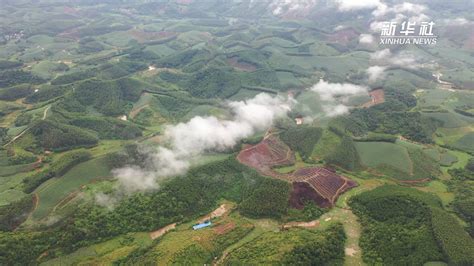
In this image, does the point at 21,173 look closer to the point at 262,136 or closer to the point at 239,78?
the point at 262,136

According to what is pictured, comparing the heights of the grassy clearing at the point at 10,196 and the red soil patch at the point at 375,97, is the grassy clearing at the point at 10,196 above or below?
below

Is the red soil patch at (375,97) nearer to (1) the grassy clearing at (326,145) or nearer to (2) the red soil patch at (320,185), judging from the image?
(1) the grassy clearing at (326,145)

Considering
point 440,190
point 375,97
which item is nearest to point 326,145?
point 440,190

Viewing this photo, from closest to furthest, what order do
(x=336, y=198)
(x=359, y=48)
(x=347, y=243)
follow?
(x=347, y=243) < (x=336, y=198) < (x=359, y=48)

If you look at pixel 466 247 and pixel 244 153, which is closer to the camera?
pixel 466 247

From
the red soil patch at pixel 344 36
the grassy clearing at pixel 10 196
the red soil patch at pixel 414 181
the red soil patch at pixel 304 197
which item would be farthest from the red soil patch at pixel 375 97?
the grassy clearing at pixel 10 196

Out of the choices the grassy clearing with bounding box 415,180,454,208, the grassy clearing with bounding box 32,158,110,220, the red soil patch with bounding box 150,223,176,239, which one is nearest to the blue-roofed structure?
the red soil patch with bounding box 150,223,176,239

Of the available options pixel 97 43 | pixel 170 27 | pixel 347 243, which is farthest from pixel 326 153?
pixel 170 27
